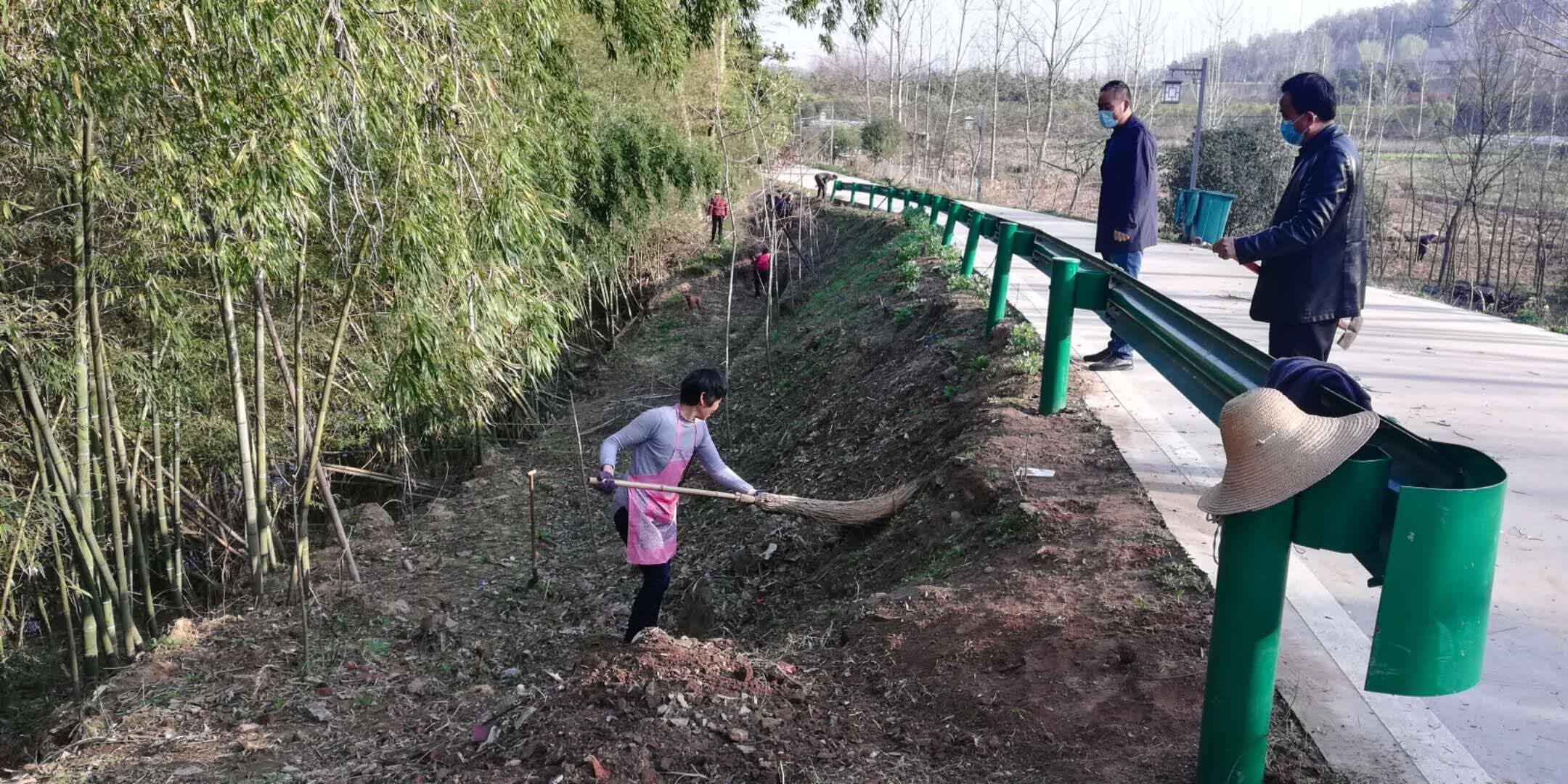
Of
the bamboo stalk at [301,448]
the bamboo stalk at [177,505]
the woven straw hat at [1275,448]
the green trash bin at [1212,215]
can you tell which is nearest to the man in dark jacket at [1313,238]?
the woven straw hat at [1275,448]

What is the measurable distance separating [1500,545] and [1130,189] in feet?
10.3

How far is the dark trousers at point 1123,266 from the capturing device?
22.1ft

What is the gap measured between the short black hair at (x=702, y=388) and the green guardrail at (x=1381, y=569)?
2495mm

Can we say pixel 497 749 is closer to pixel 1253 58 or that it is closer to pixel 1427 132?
pixel 1427 132

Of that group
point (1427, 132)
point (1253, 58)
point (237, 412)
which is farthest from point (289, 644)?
point (1253, 58)

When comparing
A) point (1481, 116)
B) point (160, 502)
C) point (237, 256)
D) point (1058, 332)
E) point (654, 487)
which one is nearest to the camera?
point (654, 487)

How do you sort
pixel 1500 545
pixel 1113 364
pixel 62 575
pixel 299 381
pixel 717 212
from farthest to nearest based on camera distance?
pixel 717 212, pixel 62 575, pixel 299 381, pixel 1113 364, pixel 1500 545

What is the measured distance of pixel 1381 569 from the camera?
2230mm

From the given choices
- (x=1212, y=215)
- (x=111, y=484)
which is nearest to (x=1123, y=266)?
(x=1212, y=215)

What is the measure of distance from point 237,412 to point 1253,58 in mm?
97901

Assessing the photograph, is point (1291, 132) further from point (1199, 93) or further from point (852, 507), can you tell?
point (1199, 93)

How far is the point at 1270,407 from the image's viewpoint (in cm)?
231

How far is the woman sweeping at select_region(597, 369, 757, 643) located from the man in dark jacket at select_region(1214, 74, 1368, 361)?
2423mm

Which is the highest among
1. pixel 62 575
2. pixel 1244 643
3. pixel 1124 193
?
pixel 1124 193
